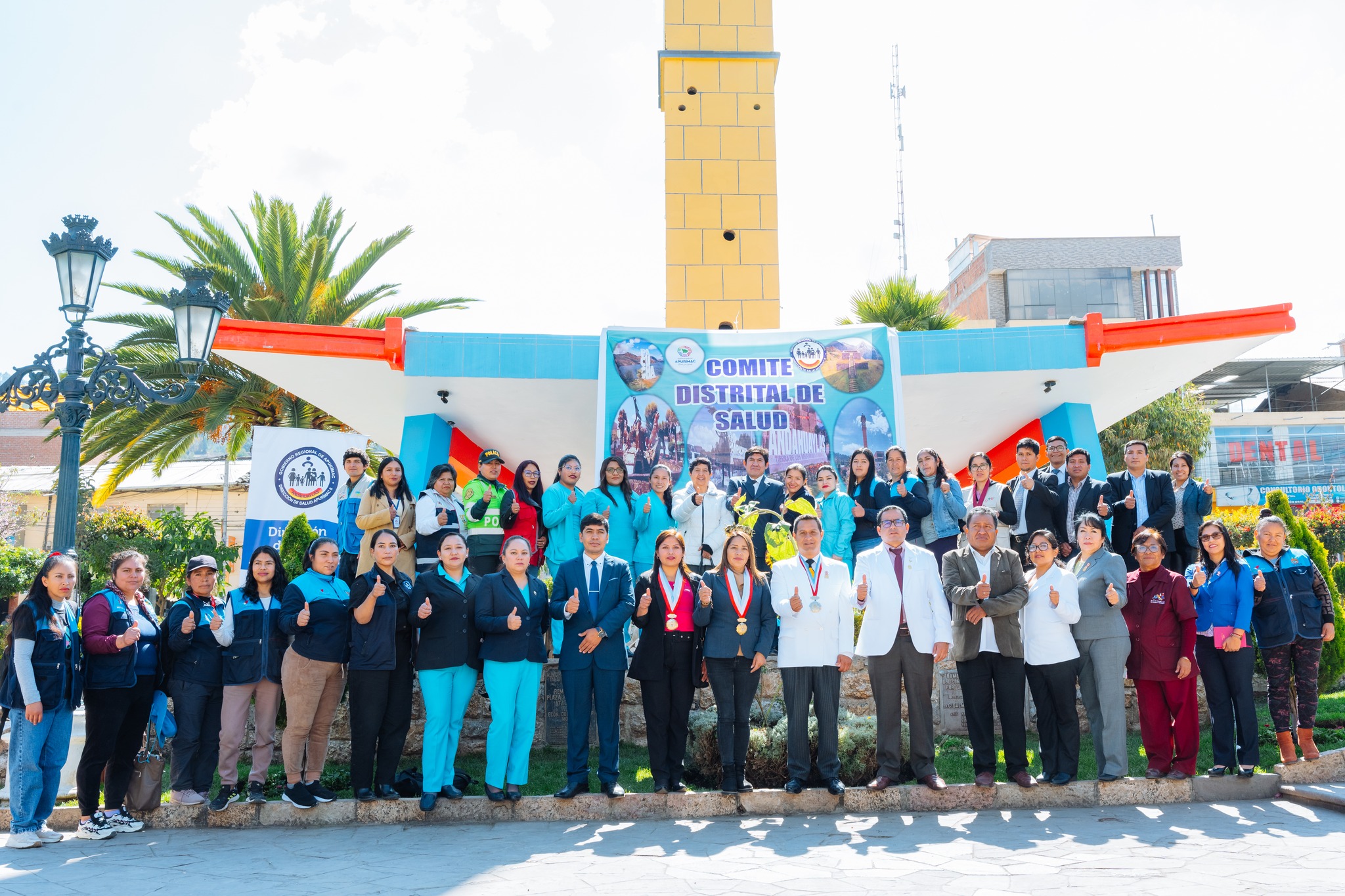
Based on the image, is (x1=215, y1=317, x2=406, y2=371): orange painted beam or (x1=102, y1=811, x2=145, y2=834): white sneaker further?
(x1=215, y1=317, x2=406, y2=371): orange painted beam

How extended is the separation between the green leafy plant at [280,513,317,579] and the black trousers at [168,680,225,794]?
4.22 m

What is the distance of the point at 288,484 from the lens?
1090 cm

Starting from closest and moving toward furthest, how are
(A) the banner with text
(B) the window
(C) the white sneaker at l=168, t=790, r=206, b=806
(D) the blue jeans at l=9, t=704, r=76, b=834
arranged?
(D) the blue jeans at l=9, t=704, r=76, b=834 → (C) the white sneaker at l=168, t=790, r=206, b=806 → (A) the banner with text → (B) the window

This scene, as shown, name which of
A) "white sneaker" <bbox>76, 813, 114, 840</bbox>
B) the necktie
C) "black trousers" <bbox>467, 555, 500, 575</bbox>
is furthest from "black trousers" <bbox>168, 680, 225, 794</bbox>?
the necktie

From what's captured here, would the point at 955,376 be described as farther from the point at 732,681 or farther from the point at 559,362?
the point at 732,681

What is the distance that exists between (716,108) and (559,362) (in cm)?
639

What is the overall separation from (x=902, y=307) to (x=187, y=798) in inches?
601

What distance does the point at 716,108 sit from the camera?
14422 millimetres

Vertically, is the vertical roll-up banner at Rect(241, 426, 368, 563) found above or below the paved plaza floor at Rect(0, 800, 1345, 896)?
above

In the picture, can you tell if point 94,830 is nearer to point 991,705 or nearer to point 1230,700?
point 991,705

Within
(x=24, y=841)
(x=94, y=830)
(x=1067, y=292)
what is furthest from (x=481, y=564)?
(x=1067, y=292)

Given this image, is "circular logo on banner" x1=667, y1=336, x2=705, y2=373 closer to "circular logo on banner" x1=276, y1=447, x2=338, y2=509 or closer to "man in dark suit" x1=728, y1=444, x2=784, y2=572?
"man in dark suit" x1=728, y1=444, x2=784, y2=572

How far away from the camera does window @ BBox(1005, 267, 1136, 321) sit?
1494 inches

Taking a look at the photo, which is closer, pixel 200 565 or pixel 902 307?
pixel 200 565
